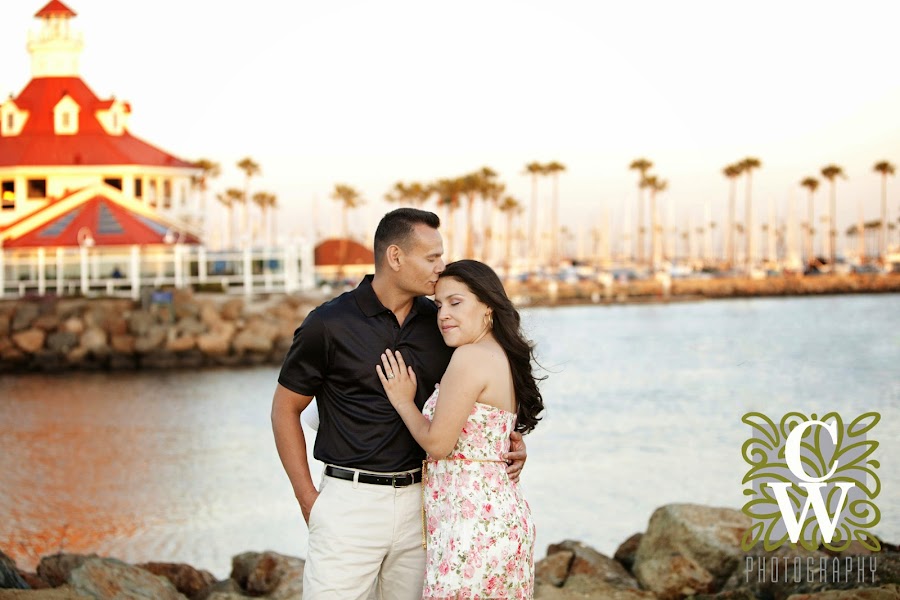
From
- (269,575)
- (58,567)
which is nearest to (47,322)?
(58,567)

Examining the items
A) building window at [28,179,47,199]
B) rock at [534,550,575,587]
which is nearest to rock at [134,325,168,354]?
building window at [28,179,47,199]

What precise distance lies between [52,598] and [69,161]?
4954 centimetres

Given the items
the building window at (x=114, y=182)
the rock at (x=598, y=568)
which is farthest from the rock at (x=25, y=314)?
the rock at (x=598, y=568)

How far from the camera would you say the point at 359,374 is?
16.1 ft

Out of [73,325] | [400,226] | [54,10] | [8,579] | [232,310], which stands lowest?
[8,579]

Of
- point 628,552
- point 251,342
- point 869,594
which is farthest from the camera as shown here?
point 251,342

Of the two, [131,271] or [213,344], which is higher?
[131,271]

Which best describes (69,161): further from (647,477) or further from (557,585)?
(557,585)

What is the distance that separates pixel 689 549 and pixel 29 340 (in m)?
36.4

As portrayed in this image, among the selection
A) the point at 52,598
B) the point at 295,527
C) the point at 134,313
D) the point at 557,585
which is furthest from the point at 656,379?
the point at 52,598

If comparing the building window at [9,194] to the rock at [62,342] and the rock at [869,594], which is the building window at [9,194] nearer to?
the rock at [62,342]

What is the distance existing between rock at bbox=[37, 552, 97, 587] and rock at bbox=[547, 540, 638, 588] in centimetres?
394

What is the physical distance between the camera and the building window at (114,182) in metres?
53.7

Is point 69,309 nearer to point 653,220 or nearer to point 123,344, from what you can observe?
point 123,344
